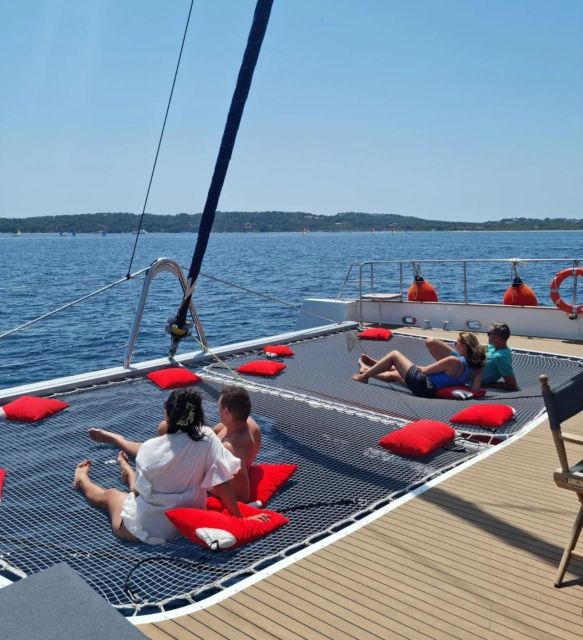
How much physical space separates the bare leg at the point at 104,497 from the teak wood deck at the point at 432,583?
1.09 metres

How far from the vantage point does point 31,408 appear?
673cm

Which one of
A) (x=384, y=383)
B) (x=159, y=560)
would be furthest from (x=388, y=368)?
(x=159, y=560)

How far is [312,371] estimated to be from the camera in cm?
887

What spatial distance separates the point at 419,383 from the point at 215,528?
4.24 meters

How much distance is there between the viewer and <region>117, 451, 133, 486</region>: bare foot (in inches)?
197

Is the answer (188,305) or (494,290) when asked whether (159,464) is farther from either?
(494,290)

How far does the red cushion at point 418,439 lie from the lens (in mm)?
5527

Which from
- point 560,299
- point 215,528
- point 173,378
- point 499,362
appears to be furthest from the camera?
point 560,299

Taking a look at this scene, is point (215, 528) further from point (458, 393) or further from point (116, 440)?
→ point (458, 393)

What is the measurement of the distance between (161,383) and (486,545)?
Result: 191 inches

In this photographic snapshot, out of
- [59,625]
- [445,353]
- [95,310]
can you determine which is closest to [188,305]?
[445,353]

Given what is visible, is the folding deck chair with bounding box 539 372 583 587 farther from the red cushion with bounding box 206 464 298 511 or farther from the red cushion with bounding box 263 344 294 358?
the red cushion with bounding box 263 344 294 358

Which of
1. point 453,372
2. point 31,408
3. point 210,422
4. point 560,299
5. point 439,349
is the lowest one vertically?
point 31,408

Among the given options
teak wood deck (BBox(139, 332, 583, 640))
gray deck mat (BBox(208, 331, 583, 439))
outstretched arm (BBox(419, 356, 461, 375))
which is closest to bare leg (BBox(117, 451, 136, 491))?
teak wood deck (BBox(139, 332, 583, 640))
